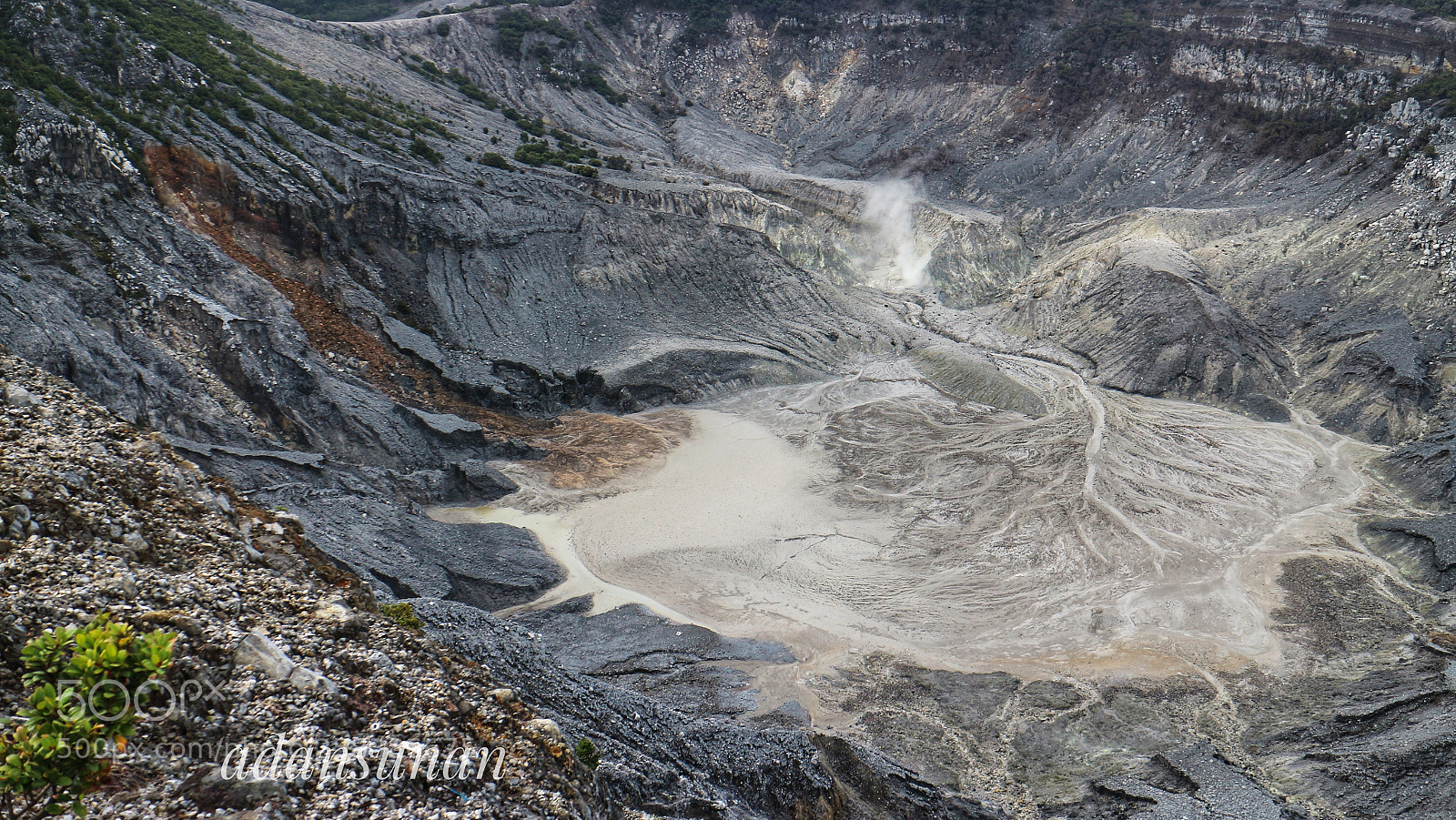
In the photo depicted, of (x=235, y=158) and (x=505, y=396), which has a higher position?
(x=235, y=158)

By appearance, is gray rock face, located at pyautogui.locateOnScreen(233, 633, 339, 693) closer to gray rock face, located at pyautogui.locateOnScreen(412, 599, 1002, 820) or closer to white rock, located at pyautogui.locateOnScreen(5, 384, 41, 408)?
gray rock face, located at pyautogui.locateOnScreen(412, 599, 1002, 820)

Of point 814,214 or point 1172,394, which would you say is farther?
point 814,214

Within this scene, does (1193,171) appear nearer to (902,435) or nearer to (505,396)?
(902,435)

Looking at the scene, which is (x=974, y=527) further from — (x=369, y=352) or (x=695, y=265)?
(x=369, y=352)

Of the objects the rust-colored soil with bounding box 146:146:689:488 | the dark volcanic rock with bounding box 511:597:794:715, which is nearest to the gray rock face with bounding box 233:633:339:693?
the dark volcanic rock with bounding box 511:597:794:715

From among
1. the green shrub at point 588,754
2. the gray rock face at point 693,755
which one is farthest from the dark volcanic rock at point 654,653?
the green shrub at point 588,754

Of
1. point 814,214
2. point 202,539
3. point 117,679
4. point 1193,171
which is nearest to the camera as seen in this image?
point 117,679

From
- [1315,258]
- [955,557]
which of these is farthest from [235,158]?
[1315,258]

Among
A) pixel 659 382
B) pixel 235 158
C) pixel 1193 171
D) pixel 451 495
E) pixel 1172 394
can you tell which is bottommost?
pixel 451 495
